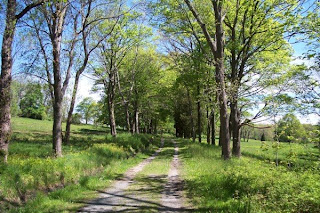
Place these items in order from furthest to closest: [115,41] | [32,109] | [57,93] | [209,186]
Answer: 1. [32,109]
2. [115,41]
3. [57,93]
4. [209,186]

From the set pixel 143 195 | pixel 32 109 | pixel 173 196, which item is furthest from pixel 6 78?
pixel 32 109

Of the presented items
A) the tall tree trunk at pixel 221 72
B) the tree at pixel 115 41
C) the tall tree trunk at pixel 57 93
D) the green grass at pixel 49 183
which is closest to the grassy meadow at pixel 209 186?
the green grass at pixel 49 183

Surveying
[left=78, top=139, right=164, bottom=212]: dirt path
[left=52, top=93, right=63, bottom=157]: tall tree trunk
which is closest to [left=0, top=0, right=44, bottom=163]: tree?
[left=52, top=93, right=63, bottom=157]: tall tree trunk

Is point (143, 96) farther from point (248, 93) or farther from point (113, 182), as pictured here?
point (113, 182)

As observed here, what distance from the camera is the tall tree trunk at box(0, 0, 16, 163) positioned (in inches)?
364

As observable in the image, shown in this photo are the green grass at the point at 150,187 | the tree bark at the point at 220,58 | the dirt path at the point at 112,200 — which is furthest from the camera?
the tree bark at the point at 220,58

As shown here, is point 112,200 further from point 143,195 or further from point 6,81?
point 6,81

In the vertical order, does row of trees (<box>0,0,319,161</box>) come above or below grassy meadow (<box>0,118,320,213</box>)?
above

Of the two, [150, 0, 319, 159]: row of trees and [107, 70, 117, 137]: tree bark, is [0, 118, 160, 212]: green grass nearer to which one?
[150, 0, 319, 159]: row of trees

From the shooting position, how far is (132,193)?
29.1 ft

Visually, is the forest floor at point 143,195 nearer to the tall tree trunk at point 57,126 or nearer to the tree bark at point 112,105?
the tall tree trunk at point 57,126

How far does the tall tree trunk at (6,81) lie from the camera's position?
9.25 m

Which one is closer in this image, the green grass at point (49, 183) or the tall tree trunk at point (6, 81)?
the green grass at point (49, 183)

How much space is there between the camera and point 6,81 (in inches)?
376
